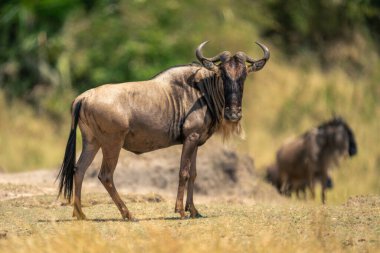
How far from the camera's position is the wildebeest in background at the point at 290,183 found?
18250 mm

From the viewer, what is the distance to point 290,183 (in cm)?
1922

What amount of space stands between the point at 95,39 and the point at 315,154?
814cm

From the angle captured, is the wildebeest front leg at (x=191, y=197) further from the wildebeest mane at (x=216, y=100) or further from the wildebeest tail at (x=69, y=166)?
the wildebeest tail at (x=69, y=166)

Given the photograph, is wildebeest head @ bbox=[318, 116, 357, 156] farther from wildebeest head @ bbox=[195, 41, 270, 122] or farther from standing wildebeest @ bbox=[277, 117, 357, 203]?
wildebeest head @ bbox=[195, 41, 270, 122]

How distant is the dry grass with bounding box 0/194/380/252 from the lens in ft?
26.0

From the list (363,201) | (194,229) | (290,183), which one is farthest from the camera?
(290,183)

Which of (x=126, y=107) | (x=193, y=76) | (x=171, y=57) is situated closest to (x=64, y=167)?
(x=126, y=107)

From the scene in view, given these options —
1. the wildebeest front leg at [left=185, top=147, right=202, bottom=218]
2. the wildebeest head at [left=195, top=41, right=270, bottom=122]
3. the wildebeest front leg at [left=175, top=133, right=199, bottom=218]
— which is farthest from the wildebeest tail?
the wildebeest head at [left=195, top=41, right=270, bottom=122]

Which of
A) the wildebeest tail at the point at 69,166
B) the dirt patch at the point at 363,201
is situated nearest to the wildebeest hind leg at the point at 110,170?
the wildebeest tail at the point at 69,166

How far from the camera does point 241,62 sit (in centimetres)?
1043

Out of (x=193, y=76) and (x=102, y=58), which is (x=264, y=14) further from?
(x=193, y=76)

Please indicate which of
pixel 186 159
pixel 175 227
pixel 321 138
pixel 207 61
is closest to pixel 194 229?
pixel 175 227

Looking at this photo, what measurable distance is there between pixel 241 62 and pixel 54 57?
47.7 ft

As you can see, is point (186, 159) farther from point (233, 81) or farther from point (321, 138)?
point (321, 138)
